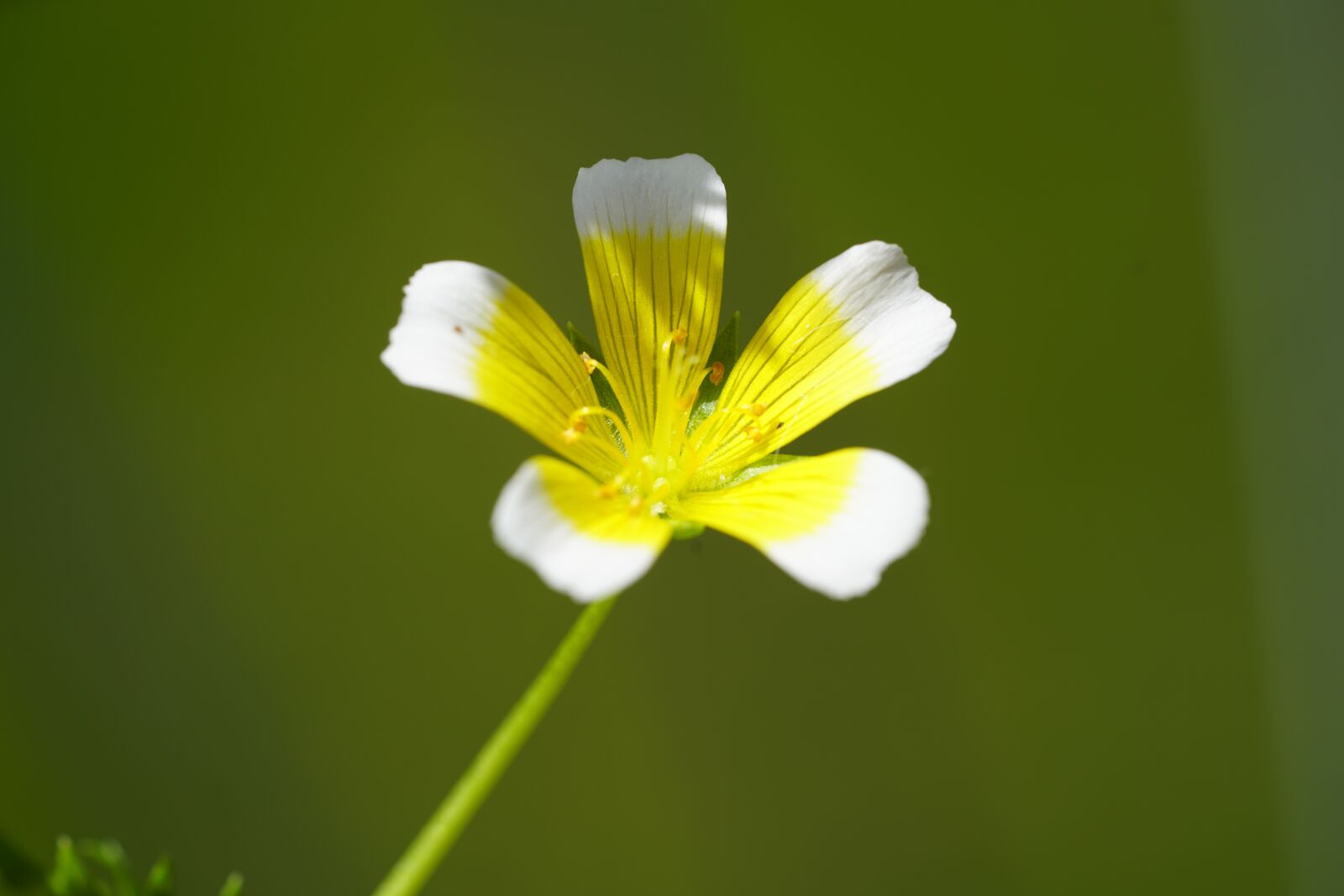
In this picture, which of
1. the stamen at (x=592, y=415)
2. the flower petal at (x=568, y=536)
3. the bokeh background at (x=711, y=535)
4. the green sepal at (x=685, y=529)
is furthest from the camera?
the bokeh background at (x=711, y=535)

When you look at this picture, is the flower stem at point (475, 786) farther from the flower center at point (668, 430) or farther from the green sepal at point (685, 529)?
the flower center at point (668, 430)

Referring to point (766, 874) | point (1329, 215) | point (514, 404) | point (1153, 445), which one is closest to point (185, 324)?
point (514, 404)

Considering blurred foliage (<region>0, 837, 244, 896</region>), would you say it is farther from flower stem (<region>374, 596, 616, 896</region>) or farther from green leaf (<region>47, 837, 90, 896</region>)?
flower stem (<region>374, 596, 616, 896</region>)

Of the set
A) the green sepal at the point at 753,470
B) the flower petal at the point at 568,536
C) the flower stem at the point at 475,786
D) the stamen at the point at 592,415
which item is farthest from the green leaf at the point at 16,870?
the green sepal at the point at 753,470

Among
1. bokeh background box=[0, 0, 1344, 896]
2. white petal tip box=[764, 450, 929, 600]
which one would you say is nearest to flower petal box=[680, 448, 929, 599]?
white petal tip box=[764, 450, 929, 600]

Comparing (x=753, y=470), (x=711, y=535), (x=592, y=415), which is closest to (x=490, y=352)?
(x=592, y=415)
